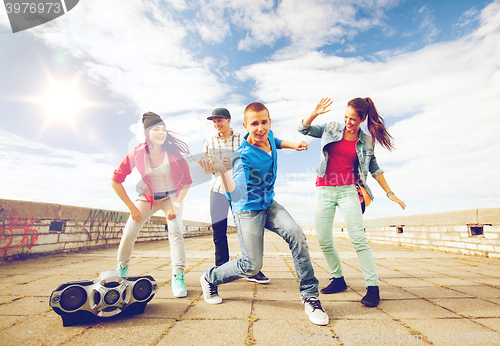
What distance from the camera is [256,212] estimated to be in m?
2.20

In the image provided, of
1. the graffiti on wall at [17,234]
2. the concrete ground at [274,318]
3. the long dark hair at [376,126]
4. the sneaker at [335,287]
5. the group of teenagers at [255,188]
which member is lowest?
the concrete ground at [274,318]

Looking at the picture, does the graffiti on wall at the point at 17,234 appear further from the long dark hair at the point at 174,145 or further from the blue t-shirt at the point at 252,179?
the blue t-shirt at the point at 252,179

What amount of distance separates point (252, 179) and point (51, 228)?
543 centimetres

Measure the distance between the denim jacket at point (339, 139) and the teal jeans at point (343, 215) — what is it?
0.20 meters

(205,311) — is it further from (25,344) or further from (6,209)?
(6,209)

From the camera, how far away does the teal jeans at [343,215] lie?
2479 millimetres

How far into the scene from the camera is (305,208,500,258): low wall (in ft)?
17.3

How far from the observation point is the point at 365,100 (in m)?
2.81

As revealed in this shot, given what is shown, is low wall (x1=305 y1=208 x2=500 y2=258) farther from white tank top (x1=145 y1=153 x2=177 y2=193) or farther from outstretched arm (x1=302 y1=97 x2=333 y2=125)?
white tank top (x1=145 y1=153 x2=177 y2=193)

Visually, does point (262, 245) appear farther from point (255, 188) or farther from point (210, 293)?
point (210, 293)

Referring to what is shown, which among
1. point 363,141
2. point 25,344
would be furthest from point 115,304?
point 363,141

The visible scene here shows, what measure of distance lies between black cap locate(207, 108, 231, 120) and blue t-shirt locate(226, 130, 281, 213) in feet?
3.56

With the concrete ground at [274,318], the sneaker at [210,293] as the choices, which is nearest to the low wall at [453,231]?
the concrete ground at [274,318]
